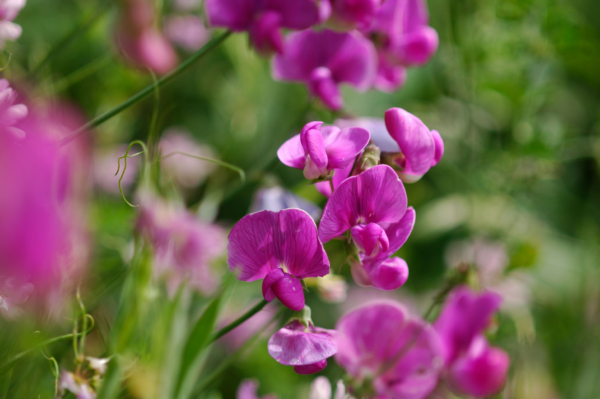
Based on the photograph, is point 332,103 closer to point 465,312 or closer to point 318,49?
point 318,49

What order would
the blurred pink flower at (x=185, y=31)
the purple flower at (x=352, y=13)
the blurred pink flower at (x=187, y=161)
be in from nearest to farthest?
the purple flower at (x=352, y=13) < the blurred pink flower at (x=187, y=161) < the blurred pink flower at (x=185, y=31)

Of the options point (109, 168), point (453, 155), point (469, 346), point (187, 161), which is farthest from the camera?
point (453, 155)

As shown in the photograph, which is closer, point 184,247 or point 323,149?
point 323,149

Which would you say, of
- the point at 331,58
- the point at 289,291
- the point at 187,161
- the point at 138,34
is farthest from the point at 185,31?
the point at 289,291

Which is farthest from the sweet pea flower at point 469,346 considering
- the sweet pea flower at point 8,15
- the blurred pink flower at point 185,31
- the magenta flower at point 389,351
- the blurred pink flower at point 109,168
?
the blurred pink flower at point 185,31

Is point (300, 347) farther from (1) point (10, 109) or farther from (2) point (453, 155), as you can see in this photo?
(2) point (453, 155)

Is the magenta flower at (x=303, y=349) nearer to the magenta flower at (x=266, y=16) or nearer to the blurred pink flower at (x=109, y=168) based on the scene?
the magenta flower at (x=266, y=16)

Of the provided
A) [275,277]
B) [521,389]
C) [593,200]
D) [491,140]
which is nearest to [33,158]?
[275,277]
